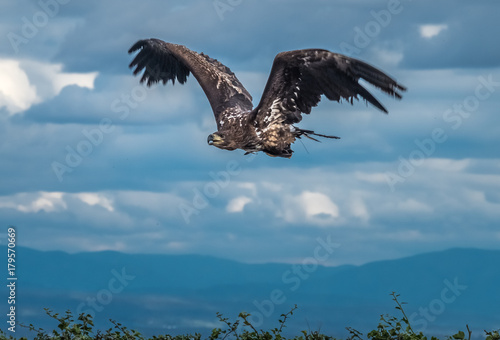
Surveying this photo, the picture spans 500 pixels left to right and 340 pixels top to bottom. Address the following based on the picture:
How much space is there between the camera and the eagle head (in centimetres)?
1012

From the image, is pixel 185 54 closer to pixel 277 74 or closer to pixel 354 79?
pixel 277 74

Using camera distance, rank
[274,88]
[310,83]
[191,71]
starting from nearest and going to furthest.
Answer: [310,83], [274,88], [191,71]

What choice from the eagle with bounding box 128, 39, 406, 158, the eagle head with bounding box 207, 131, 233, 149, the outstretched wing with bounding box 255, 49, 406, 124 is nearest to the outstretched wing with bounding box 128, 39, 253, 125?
the eagle with bounding box 128, 39, 406, 158

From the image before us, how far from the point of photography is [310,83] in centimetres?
948

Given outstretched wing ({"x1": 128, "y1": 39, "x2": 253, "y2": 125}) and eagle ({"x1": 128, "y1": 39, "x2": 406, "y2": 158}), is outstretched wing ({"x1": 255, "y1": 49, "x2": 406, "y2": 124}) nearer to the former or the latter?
eagle ({"x1": 128, "y1": 39, "x2": 406, "y2": 158})

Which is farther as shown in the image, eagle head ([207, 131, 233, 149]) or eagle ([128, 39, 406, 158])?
eagle head ([207, 131, 233, 149])

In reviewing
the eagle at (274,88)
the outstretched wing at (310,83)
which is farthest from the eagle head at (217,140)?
the outstretched wing at (310,83)

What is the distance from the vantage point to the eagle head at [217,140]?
10.1 m

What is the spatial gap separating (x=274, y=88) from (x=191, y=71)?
322cm

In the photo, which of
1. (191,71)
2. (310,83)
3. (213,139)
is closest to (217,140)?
(213,139)

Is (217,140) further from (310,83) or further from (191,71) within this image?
(191,71)

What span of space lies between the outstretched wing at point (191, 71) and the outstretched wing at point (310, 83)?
1479 mm

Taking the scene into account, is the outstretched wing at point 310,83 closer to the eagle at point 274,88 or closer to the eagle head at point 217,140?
the eagle at point 274,88

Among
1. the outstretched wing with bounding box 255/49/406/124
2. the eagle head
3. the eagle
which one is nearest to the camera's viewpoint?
the outstretched wing with bounding box 255/49/406/124
